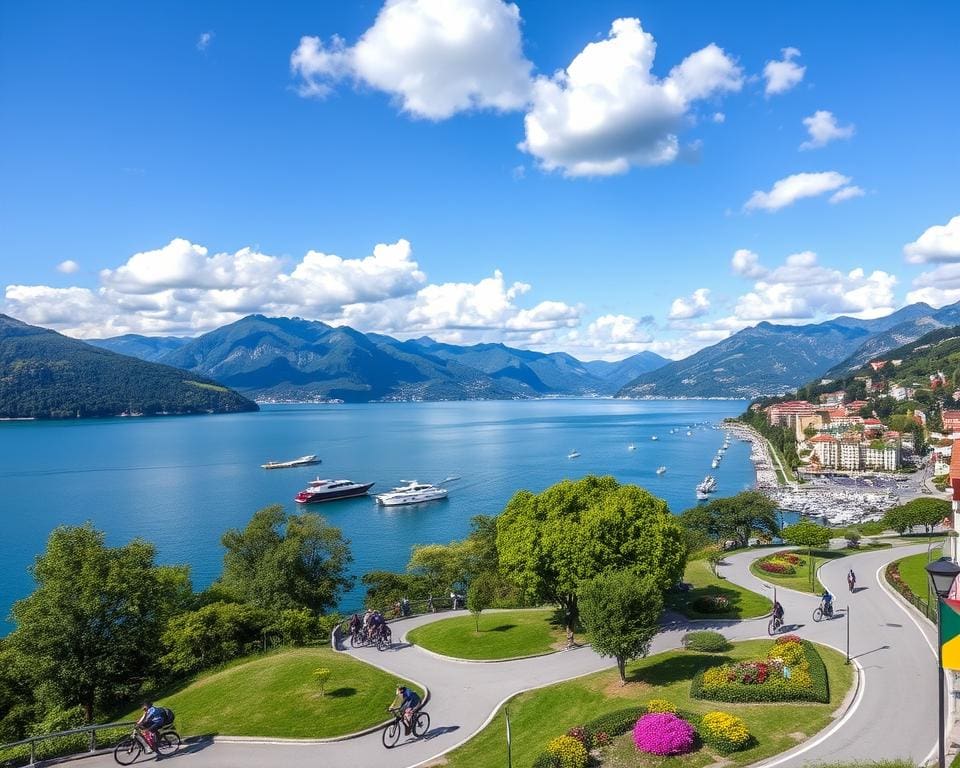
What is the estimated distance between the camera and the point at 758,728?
633 inches

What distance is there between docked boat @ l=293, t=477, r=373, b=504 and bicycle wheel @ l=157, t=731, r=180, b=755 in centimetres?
9370

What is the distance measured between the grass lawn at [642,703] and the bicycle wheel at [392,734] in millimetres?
1787

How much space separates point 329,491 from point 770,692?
327 ft

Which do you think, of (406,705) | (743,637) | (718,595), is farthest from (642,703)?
(718,595)

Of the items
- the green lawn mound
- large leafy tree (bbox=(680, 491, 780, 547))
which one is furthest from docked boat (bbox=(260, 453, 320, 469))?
the green lawn mound

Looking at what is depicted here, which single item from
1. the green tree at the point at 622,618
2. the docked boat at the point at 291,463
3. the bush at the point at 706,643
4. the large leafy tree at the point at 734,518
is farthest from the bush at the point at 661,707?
the docked boat at the point at 291,463

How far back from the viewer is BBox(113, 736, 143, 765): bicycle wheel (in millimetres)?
15602

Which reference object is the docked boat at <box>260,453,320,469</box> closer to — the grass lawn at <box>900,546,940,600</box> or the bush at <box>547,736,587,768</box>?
the grass lawn at <box>900,546,940,600</box>

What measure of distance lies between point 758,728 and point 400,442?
609ft

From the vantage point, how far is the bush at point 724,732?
14844mm

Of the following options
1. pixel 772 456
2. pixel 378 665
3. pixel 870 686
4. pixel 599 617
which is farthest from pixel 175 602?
pixel 772 456

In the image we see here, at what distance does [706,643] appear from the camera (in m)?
22.6

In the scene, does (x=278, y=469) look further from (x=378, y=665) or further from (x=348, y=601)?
(x=378, y=665)

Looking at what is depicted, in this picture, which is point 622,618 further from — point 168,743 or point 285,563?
point 285,563
